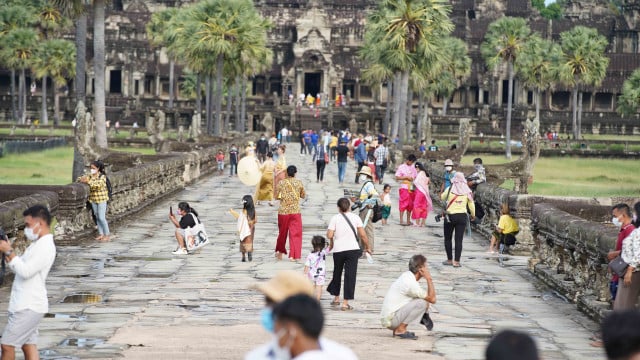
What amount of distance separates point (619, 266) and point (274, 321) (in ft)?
25.0

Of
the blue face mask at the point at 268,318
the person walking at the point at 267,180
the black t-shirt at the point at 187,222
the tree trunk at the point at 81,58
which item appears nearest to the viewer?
the blue face mask at the point at 268,318

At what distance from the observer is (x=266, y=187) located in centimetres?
3095

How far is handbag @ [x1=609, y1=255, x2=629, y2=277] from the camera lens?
13469 mm

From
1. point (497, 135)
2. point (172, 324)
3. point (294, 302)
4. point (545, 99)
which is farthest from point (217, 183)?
point (545, 99)

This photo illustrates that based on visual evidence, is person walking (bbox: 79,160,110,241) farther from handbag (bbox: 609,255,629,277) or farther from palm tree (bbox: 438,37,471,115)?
palm tree (bbox: 438,37,471,115)

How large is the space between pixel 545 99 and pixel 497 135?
12.2 metres

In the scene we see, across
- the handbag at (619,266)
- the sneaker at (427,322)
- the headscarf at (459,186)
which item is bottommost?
the sneaker at (427,322)

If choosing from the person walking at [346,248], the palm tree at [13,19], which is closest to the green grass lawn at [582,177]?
the person walking at [346,248]

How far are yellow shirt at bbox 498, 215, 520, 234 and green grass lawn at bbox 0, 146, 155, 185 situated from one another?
2168cm

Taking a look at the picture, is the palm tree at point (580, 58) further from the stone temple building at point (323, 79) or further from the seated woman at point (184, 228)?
the seated woman at point (184, 228)

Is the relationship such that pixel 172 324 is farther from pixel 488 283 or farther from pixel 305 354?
pixel 305 354

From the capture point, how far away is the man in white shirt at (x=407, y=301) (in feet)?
45.5

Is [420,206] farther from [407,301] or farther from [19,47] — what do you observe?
[19,47]

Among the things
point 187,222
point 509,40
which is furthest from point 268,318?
point 509,40
